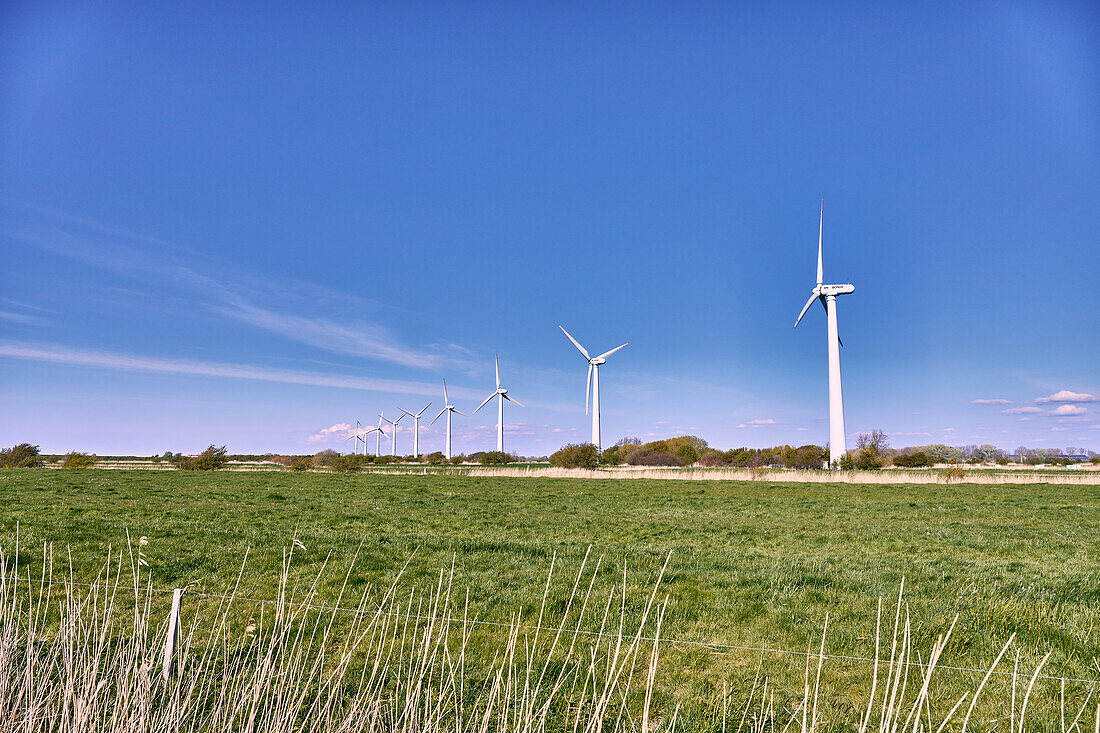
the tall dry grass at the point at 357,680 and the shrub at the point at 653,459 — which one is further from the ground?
the tall dry grass at the point at 357,680

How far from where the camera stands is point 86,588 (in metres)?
9.05

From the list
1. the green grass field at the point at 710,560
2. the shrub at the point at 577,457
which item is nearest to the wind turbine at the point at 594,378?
the shrub at the point at 577,457

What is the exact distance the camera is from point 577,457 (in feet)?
240

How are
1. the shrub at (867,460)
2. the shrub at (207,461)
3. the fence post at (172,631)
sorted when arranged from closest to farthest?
1. the fence post at (172,631)
2. the shrub at (207,461)
3. the shrub at (867,460)

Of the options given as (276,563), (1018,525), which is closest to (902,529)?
(1018,525)

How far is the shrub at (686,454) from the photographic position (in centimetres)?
10356

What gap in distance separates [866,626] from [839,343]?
5710 centimetres

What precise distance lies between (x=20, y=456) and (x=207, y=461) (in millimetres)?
20446

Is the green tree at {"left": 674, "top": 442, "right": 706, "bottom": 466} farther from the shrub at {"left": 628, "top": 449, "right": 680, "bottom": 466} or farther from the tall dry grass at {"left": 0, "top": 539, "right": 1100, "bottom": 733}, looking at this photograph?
the tall dry grass at {"left": 0, "top": 539, "right": 1100, "bottom": 733}

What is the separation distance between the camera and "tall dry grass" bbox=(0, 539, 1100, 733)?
4359 mm

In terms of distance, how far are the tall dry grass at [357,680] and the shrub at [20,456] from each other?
67.4 metres

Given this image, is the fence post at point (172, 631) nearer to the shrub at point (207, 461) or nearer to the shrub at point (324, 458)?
the shrub at point (207, 461)

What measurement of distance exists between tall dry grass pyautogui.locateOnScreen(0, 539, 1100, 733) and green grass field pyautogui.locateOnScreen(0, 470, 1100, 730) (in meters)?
0.33

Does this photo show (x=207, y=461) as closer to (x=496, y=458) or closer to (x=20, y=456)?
(x=20, y=456)
